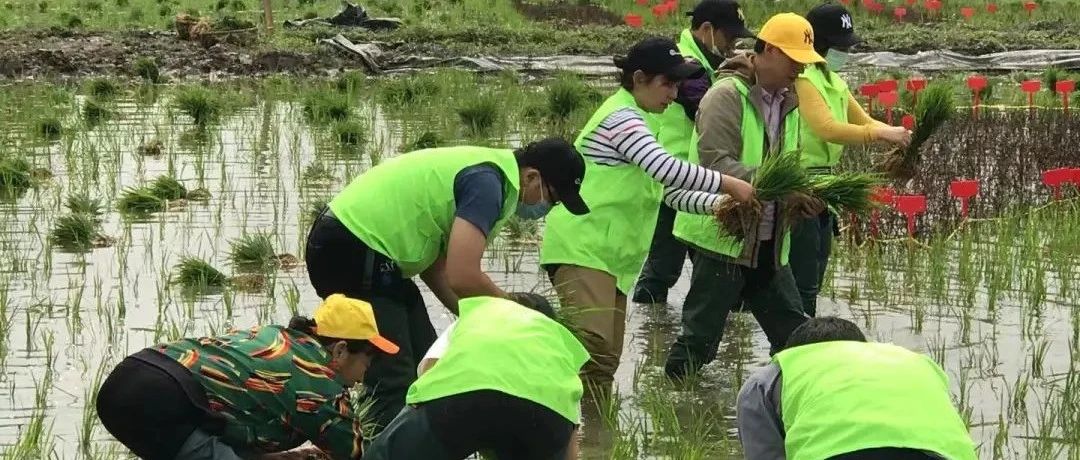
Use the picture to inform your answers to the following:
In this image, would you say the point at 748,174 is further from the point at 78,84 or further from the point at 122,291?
the point at 78,84

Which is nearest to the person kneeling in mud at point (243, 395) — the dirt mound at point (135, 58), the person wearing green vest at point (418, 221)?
the person wearing green vest at point (418, 221)

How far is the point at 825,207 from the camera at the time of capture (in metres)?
5.59

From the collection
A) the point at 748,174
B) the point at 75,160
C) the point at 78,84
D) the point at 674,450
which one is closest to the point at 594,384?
the point at 674,450

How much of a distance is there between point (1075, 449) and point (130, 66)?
11.9 m

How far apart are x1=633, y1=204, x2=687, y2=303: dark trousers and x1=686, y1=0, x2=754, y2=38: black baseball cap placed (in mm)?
884

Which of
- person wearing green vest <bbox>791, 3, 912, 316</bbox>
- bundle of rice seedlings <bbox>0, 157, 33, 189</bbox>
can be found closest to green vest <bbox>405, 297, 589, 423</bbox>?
person wearing green vest <bbox>791, 3, 912, 316</bbox>

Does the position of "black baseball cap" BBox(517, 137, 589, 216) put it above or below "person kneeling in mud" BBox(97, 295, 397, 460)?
above

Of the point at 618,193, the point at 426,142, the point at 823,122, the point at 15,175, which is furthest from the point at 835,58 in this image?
the point at 15,175

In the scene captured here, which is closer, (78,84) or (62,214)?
(62,214)

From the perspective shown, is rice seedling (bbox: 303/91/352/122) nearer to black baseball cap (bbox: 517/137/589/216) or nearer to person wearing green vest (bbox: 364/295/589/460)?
black baseball cap (bbox: 517/137/589/216)

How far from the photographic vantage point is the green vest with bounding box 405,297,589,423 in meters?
3.66

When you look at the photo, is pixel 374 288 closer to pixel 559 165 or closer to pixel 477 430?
pixel 559 165

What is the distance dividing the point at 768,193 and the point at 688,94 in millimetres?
1069

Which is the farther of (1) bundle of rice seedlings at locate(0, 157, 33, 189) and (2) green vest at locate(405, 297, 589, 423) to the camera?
(1) bundle of rice seedlings at locate(0, 157, 33, 189)
